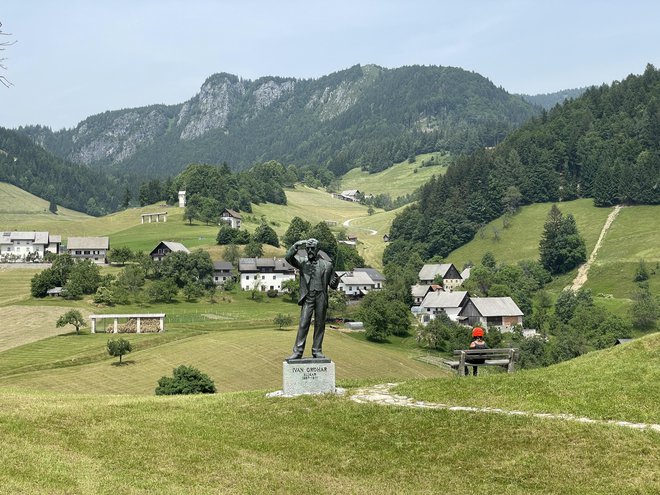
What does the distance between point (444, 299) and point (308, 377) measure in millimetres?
106264

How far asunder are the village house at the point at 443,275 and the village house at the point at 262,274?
2645cm

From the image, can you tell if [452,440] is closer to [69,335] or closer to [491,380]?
[491,380]

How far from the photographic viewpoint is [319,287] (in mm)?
28641

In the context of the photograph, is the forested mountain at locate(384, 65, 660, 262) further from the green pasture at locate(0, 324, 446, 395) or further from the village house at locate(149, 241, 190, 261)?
the green pasture at locate(0, 324, 446, 395)

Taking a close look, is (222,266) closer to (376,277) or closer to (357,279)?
(357,279)

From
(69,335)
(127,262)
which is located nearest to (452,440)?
(69,335)

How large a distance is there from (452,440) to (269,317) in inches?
3681

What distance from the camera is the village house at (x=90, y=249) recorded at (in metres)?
152

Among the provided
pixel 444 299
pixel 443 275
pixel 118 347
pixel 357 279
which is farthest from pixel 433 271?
pixel 118 347

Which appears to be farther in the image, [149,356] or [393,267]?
[393,267]

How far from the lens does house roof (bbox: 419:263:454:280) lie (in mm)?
153500

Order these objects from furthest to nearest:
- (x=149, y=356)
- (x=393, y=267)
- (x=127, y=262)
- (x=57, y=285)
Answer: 1. (x=393, y=267)
2. (x=127, y=262)
3. (x=57, y=285)
4. (x=149, y=356)

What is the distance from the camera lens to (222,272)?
471 ft

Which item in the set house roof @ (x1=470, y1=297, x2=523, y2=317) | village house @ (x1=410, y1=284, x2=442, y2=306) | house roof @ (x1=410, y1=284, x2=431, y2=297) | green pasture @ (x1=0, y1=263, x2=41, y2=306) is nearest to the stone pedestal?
green pasture @ (x1=0, y1=263, x2=41, y2=306)
